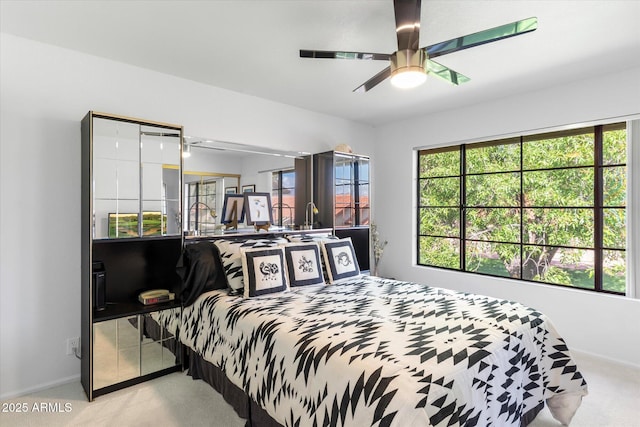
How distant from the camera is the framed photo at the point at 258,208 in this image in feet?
10.9

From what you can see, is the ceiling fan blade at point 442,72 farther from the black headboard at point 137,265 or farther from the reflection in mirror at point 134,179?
the black headboard at point 137,265

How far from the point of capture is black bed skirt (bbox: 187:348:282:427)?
6.31ft

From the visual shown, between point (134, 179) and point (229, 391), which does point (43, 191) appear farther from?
point (229, 391)

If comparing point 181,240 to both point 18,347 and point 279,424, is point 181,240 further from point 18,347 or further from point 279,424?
point 279,424

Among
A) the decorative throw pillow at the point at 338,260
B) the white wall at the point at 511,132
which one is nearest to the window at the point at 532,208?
the white wall at the point at 511,132

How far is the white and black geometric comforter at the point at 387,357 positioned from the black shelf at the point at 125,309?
29 centimetres

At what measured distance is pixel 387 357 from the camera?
4.86ft

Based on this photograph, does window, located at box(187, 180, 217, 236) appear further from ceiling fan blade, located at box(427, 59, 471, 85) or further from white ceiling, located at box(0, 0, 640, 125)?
ceiling fan blade, located at box(427, 59, 471, 85)

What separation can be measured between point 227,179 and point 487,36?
96.5 inches

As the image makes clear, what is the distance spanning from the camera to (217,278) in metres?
2.72

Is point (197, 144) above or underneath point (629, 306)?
above

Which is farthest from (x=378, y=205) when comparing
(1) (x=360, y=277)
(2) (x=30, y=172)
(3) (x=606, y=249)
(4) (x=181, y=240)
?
(2) (x=30, y=172)

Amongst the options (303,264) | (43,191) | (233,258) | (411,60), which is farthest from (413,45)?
(43,191)

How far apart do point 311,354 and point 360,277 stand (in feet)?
5.27
